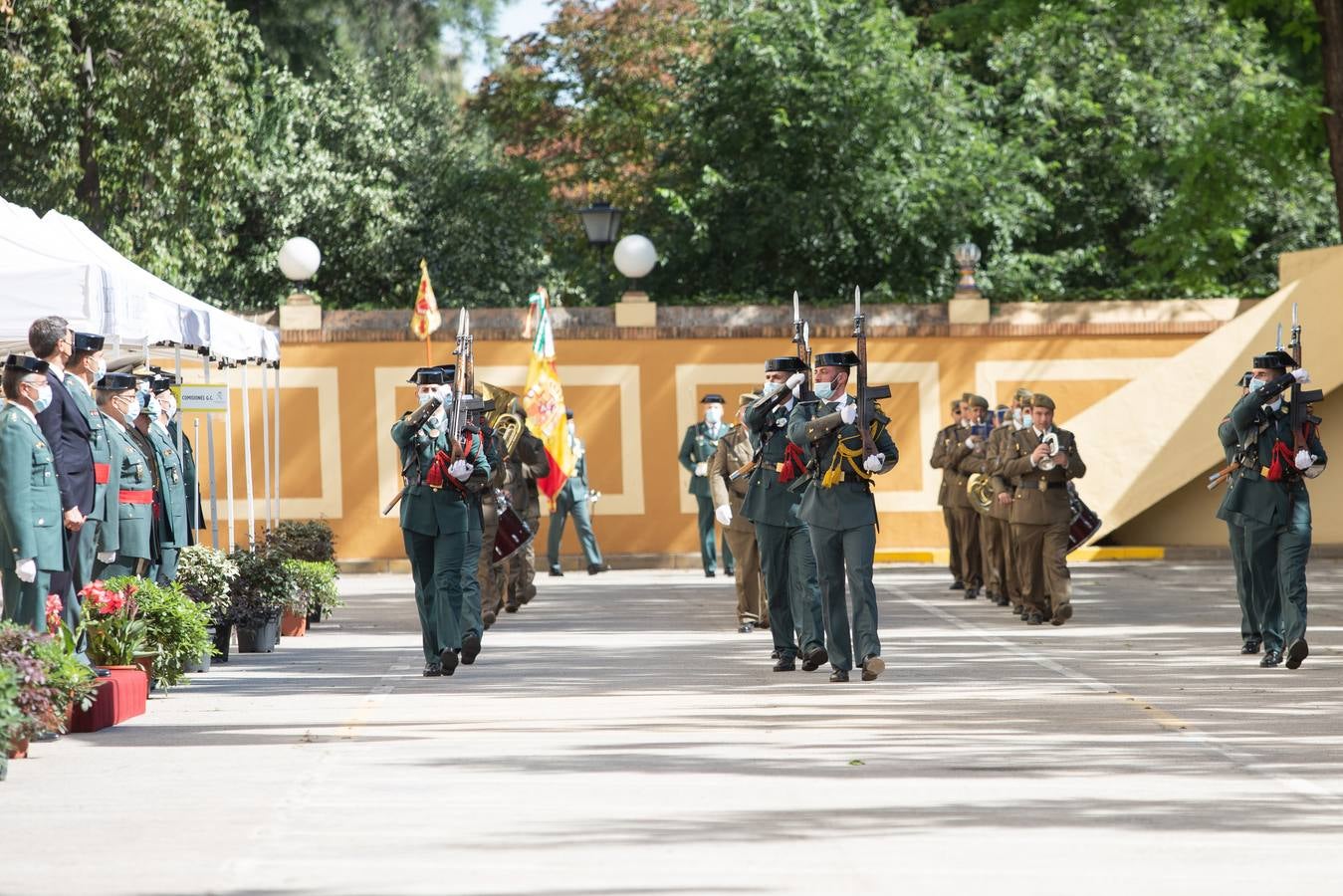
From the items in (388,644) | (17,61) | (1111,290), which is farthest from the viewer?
(1111,290)

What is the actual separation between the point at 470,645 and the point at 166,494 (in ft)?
7.93

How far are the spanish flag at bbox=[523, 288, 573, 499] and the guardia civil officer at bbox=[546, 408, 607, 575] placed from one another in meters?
1.49

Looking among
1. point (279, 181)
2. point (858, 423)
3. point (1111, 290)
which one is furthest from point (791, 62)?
point (858, 423)

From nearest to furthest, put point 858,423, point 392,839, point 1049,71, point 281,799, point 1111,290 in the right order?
1. point 392,839
2. point 281,799
3. point 858,423
4. point 1111,290
5. point 1049,71

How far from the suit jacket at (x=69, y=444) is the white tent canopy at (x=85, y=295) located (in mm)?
1209

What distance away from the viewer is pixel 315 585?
61.0 ft

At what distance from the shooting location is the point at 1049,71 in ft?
122

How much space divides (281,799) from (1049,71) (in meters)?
30.3

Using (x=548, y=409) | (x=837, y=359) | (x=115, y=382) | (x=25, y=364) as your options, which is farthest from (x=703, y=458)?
(x=25, y=364)

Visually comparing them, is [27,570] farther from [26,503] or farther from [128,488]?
[128,488]

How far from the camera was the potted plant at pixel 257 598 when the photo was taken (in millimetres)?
16656

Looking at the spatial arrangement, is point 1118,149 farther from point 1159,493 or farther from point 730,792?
point 730,792

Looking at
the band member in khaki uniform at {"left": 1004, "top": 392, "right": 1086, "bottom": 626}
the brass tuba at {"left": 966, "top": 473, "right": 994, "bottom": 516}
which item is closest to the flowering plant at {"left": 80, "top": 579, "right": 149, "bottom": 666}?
the band member in khaki uniform at {"left": 1004, "top": 392, "right": 1086, "bottom": 626}

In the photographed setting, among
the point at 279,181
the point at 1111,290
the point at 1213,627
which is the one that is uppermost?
the point at 279,181
